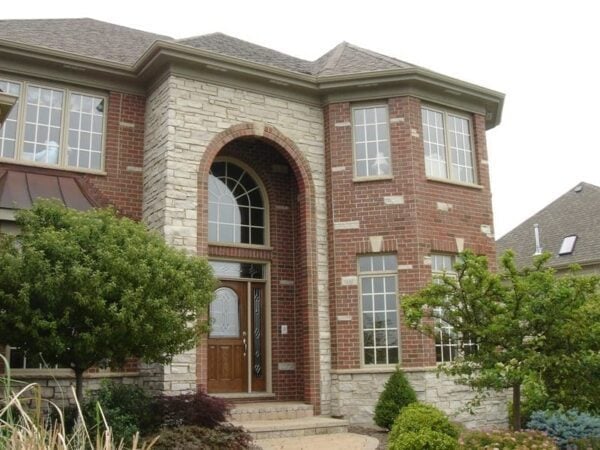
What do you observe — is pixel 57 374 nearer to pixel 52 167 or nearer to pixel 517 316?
pixel 52 167

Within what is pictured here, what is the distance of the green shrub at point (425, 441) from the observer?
308 inches

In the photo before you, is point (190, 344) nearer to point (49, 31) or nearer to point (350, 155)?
point (350, 155)

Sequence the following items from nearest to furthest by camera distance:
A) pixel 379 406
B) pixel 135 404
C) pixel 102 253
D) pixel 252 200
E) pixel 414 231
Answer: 1. pixel 102 253
2. pixel 135 404
3. pixel 379 406
4. pixel 414 231
5. pixel 252 200

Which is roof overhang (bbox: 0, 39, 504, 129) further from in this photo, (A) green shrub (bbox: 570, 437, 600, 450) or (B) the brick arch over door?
(A) green shrub (bbox: 570, 437, 600, 450)

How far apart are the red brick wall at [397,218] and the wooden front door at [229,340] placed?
1.79 meters

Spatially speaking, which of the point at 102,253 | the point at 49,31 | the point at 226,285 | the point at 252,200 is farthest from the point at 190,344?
the point at 49,31

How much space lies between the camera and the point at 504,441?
7.88 meters

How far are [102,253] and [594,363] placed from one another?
20.1 ft

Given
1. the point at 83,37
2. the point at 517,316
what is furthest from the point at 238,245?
the point at 517,316

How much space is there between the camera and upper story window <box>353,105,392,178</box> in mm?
13156

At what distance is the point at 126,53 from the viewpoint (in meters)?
13.6

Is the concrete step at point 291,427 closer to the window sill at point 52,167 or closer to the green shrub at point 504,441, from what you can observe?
the green shrub at point 504,441

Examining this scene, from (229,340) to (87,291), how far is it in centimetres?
499

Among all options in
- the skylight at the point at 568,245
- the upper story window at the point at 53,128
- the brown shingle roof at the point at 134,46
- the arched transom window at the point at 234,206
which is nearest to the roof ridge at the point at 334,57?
the brown shingle roof at the point at 134,46
